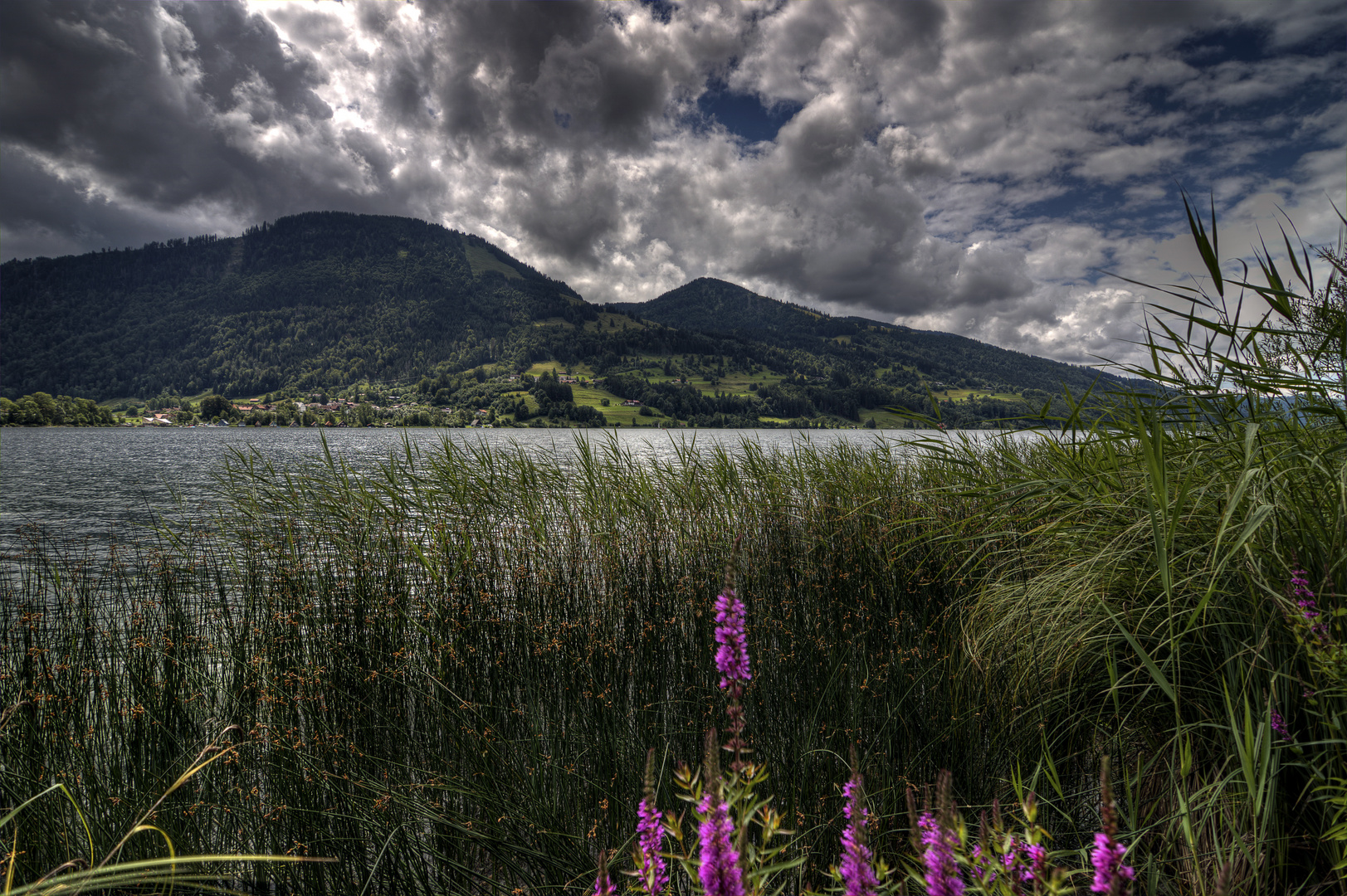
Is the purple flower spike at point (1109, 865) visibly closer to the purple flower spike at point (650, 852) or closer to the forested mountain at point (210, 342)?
the purple flower spike at point (650, 852)

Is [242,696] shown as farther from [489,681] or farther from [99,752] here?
[489,681]

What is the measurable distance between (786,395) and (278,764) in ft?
337

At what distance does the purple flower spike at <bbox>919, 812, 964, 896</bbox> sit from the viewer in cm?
101

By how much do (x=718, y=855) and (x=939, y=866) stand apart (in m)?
0.42

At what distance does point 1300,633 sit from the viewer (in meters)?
1.98

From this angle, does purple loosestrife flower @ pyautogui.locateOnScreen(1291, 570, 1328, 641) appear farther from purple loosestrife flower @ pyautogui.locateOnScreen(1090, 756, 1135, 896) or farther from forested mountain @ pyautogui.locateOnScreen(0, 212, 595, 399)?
forested mountain @ pyautogui.locateOnScreen(0, 212, 595, 399)

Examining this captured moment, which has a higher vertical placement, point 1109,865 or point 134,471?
point 1109,865

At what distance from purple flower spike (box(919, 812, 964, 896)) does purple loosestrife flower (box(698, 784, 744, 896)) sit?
1.17 feet

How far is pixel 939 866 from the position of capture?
3.36 ft

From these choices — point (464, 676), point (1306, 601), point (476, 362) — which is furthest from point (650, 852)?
point (476, 362)

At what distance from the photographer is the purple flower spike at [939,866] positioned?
1008 mm

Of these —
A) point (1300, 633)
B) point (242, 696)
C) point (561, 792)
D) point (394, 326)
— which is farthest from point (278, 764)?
point (394, 326)

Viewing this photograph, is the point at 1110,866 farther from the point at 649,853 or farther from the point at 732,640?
the point at 649,853

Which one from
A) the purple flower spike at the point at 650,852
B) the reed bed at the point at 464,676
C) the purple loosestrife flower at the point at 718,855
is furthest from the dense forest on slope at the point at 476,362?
the purple loosestrife flower at the point at 718,855
